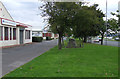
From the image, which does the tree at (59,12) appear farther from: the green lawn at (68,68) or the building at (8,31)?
the building at (8,31)

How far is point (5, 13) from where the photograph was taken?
25625 mm

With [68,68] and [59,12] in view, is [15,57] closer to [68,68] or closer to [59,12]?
[68,68]

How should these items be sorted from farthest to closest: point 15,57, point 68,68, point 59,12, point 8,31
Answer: point 8,31
point 59,12
point 15,57
point 68,68

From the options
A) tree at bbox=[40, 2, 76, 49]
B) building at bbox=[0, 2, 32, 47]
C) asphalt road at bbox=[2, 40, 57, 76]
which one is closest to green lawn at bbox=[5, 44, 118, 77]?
asphalt road at bbox=[2, 40, 57, 76]

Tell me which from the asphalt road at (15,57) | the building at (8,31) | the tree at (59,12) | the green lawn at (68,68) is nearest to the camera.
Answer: the green lawn at (68,68)

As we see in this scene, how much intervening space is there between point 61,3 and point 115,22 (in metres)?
6.21

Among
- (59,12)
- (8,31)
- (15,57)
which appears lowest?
(15,57)

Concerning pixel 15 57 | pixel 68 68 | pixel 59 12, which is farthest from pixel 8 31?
pixel 68 68

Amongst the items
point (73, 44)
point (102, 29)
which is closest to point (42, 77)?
point (73, 44)

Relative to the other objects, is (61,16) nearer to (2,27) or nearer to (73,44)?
(73,44)

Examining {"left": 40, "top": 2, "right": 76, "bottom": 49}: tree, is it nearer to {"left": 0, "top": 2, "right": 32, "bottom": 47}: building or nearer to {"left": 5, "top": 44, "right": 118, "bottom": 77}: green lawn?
{"left": 5, "top": 44, "right": 118, "bottom": 77}: green lawn

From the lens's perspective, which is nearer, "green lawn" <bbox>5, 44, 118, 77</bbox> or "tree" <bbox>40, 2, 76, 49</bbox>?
"green lawn" <bbox>5, 44, 118, 77</bbox>

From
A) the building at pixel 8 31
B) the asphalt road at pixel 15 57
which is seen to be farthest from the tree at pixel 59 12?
the building at pixel 8 31

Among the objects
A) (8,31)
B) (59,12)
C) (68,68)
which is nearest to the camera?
(68,68)
